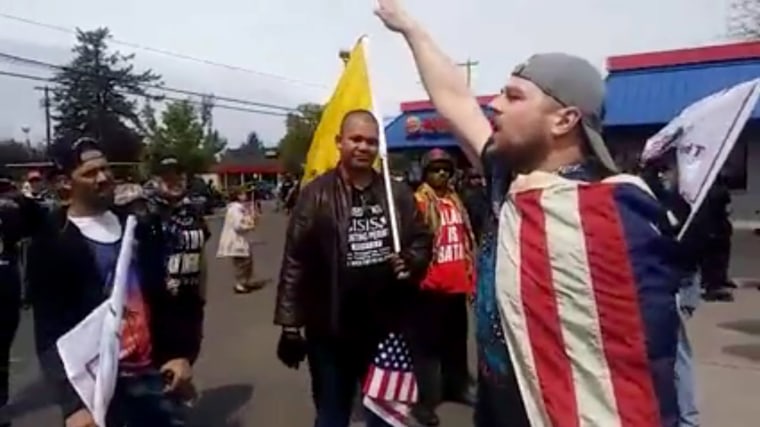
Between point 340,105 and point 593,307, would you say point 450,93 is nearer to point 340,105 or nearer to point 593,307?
point 593,307

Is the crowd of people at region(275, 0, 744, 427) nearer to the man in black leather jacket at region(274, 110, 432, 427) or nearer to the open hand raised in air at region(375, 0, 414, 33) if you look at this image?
the open hand raised in air at region(375, 0, 414, 33)

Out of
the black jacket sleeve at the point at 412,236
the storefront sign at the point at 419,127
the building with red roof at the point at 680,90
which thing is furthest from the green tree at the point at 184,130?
the black jacket sleeve at the point at 412,236

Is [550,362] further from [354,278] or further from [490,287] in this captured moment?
[354,278]

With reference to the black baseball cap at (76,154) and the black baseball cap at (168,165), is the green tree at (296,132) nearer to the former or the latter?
the black baseball cap at (168,165)

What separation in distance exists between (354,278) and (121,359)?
3.41ft

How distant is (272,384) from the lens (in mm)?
7070

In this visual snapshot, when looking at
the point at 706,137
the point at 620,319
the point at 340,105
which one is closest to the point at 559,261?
the point at 620,319

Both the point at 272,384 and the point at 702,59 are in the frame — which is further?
the point at 702,59

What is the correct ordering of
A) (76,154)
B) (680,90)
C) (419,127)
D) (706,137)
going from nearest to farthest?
1. (76,154)
2. (706,137)
3. (680,90)
4. (419,127)

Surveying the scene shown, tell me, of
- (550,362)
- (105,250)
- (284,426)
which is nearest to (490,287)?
(550,362)

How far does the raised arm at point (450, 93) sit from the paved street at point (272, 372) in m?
3.52

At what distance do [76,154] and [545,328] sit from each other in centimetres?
222

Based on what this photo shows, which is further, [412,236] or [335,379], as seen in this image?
[412,236]

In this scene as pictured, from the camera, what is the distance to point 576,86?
2.02 m
